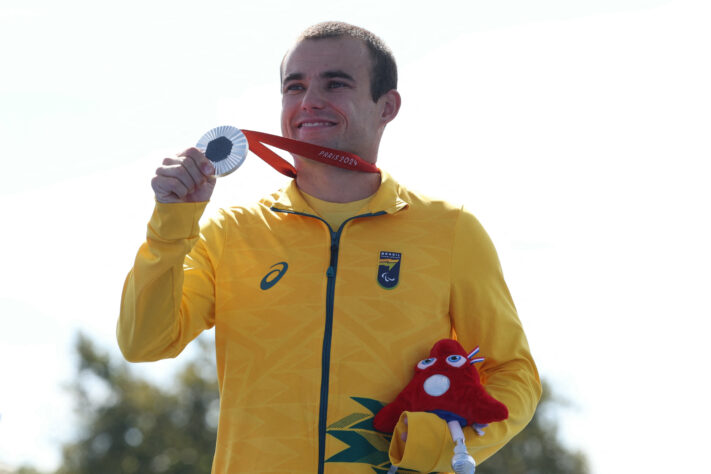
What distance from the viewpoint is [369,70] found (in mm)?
3742

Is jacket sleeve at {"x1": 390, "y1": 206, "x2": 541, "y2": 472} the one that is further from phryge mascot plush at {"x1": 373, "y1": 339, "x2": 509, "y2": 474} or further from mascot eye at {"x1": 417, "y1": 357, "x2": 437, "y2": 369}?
mascot eye at {"x1": 417, "y1": 357, "x2": 437, "y2": 369}

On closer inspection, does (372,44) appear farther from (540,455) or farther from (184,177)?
(540,455)

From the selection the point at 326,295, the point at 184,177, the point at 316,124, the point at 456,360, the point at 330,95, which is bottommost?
the point at 456,360

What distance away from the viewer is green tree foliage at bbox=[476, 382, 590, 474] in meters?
25.9

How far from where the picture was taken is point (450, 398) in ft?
10.2

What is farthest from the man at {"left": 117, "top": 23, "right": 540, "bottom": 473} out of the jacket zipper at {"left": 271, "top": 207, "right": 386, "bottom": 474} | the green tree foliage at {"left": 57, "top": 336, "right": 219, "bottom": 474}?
the green tree foliage at {"left": 57, "top": 336, "right": 219, "bottom": 474}

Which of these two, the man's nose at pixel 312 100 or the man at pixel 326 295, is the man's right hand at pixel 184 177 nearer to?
the man at pixel 326 295

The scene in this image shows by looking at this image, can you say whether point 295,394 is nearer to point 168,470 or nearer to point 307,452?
point 307,452

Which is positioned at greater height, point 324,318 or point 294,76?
point 294,76

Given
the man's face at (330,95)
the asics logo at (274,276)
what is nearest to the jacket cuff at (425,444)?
the asics logo at (274,276)

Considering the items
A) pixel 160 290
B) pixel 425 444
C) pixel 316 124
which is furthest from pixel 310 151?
pixel 425 444

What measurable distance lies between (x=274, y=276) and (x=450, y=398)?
802 mm

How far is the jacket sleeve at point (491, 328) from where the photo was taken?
330 centimetres

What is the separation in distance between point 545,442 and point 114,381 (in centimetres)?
1255
